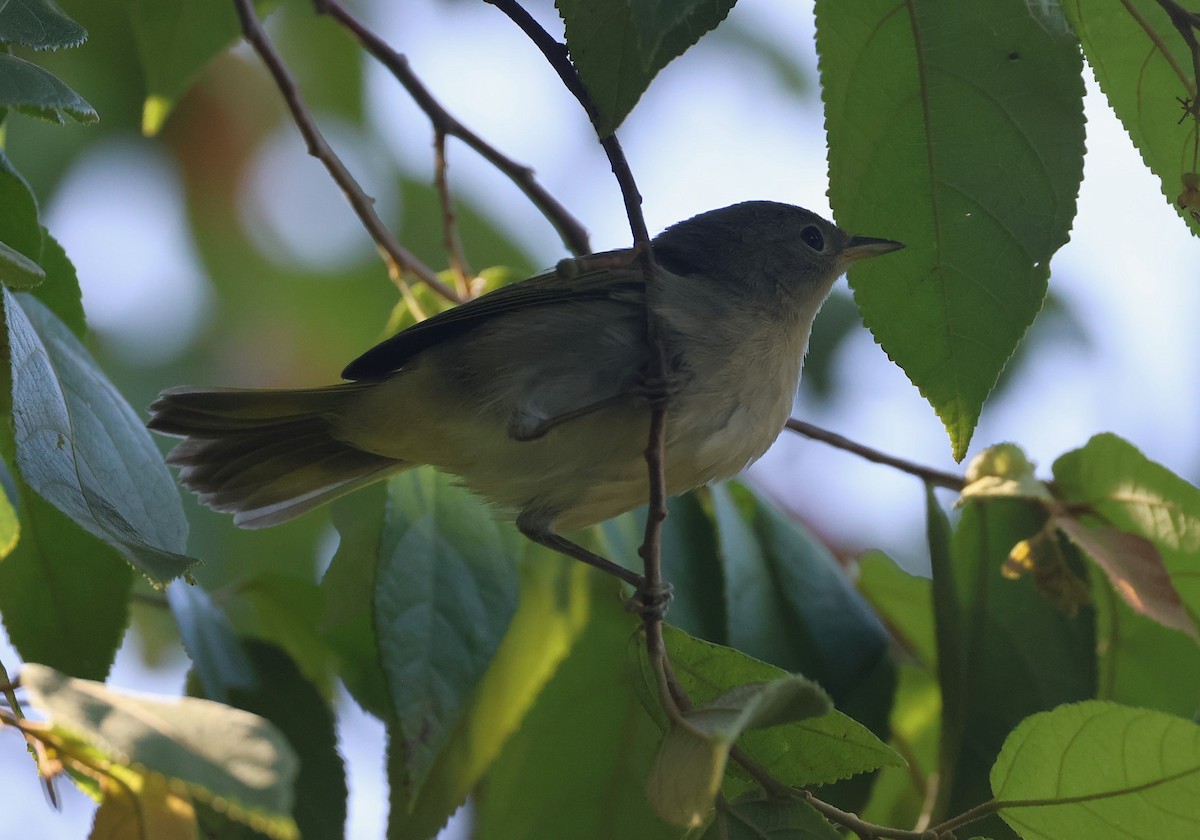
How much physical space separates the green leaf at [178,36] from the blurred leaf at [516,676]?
1557 millimetres

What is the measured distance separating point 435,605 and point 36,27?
4.62 feet

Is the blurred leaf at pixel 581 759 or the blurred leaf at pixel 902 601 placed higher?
the blurred leaf at pixel 902 601

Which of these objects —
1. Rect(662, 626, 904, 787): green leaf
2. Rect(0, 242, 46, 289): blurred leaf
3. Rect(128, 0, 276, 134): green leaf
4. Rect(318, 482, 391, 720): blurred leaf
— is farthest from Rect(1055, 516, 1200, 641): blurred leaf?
Rect(128, 0, 276, 134): green leaf

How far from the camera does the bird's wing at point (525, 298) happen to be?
3.30m

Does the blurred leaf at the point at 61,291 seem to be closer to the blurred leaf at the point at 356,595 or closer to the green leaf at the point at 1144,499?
the blurred leaf at the point at 356,595

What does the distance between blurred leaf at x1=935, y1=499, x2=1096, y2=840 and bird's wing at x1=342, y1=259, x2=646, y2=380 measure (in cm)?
109

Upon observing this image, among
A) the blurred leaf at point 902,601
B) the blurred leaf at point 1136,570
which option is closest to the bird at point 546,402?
the blurred leaf at point 902,601

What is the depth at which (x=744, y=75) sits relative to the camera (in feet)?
19.2

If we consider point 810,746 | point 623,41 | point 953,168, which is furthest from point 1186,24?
point 810,746

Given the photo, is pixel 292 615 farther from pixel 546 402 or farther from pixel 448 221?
pixel 448 221

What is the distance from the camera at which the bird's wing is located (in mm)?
3297

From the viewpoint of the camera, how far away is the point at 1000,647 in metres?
3.22

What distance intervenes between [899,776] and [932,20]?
2.13m

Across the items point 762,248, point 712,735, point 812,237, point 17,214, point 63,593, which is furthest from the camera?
point 812,237
